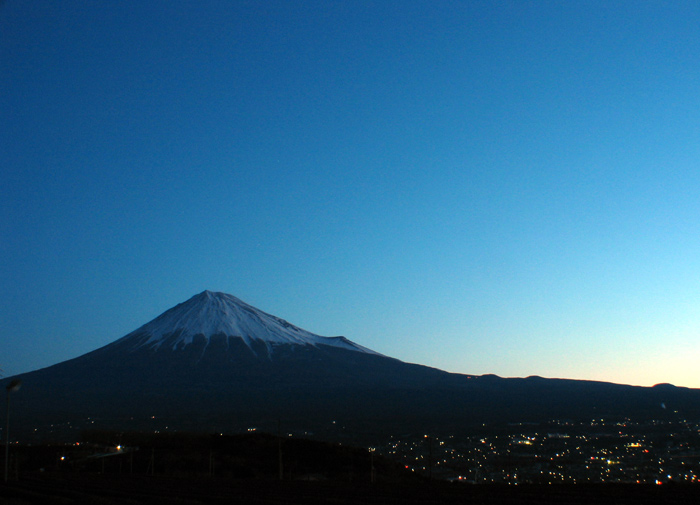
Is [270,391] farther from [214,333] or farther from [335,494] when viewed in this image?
[335,494]

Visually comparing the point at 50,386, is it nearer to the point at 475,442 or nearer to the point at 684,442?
the point at 475,442

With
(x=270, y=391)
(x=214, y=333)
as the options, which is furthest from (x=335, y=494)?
(x=214, y=333)

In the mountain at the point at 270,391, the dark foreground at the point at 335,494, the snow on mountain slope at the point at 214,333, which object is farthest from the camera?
the snow on mountain slope at the point at 214,333

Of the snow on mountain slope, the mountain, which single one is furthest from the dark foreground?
the snow on mountain slope

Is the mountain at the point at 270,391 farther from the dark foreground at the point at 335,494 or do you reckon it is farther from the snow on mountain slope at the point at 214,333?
the dark foreground at the point at 335,494

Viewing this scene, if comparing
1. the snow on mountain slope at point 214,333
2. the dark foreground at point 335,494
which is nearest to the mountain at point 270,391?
the snow on mountain slope at point 214,333

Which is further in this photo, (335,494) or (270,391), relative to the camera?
(270,391)

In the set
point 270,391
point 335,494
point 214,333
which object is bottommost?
point 335,494
